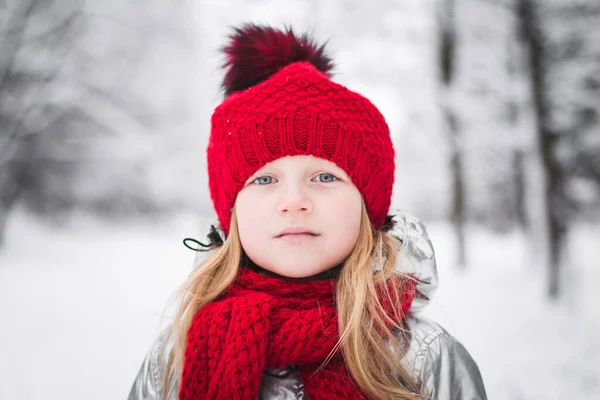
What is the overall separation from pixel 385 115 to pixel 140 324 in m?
3.15

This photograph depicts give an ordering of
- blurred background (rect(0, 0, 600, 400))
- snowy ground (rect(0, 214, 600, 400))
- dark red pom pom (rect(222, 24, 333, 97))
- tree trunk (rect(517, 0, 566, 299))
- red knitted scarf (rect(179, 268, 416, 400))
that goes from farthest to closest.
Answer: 1. tree trunk (rect(517, 0, 566, 299))
2. blurred background (rect(0, 0, 600, 400))
3. snowy ground (rect(0, 214, 600, 400))
4. dark red pom pom (rect(222, 24, 333, 97))
5. red knitted scarf (rect(179, 268, 416, 400))

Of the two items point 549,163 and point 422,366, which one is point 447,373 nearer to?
point 422,366

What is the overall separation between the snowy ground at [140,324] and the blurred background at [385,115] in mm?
22

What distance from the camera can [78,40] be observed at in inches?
239

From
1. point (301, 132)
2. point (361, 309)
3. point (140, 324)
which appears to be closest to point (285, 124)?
point (301, 132)

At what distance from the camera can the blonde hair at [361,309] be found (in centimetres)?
136

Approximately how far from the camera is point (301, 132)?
1478 millimetres

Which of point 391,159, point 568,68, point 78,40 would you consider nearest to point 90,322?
point 391,159

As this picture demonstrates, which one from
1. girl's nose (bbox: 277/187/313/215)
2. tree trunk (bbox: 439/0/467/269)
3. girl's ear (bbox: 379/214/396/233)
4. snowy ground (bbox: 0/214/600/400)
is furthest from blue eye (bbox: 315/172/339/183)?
tree trunk (bbox: 439/0/467/269)

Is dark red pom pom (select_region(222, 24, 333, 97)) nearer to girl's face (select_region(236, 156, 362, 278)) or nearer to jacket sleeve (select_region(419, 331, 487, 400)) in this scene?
girl's face (select_region(236, 156, 362, 278))

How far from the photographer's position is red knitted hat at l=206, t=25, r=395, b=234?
1.49m

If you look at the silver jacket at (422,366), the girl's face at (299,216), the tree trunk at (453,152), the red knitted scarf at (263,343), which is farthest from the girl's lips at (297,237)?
the tree trunk at (453,152)

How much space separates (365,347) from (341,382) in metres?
0.14

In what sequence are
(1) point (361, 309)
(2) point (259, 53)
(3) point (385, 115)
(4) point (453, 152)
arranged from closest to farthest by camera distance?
(1) point (361, 309), (2) point (259, 53), (3) point (385, 115), (4) point (453, 152)
